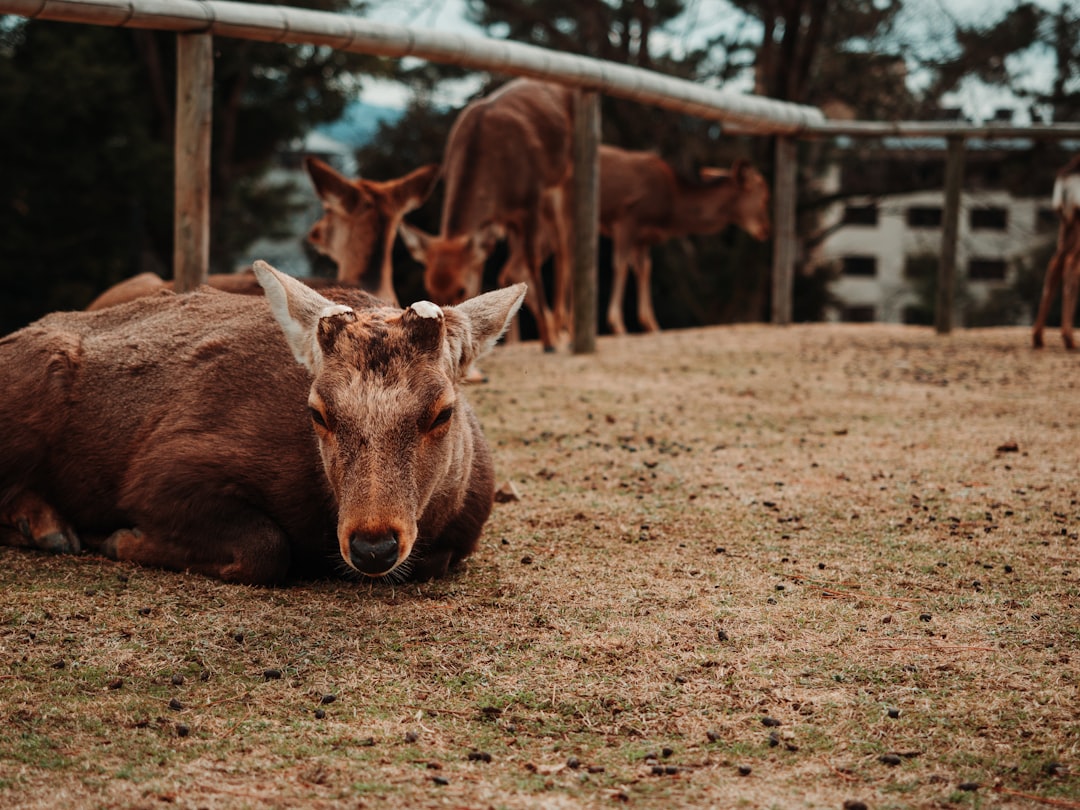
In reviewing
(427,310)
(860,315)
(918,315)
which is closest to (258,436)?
(427,310)

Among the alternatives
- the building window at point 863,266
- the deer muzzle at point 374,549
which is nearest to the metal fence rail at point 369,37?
the deer muzzle at point 374,549

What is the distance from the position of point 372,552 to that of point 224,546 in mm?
931

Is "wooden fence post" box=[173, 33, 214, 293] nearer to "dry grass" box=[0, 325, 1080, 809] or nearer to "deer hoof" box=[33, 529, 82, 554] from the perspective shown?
"dry grass" box=[0, 325, 1080, 809]

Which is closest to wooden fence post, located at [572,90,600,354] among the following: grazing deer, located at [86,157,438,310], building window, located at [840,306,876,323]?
grazing deer, located at [86,157,438,310]

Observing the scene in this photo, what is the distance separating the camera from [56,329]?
5125 mm

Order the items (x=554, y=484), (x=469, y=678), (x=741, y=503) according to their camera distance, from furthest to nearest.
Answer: (x=554, y=484) → (x=741, y=503) → (x=469, y=678)

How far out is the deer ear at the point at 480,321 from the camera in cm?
429

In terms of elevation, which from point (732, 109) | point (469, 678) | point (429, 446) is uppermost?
point (732, 109)

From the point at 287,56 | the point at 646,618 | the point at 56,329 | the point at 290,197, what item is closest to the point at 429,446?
the point at 646,618

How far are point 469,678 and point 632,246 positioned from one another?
12323 millimetres

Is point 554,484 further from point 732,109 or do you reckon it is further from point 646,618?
point 732,109

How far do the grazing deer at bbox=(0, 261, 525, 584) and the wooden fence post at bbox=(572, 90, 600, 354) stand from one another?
5.60 metres

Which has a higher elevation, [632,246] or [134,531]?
[632,246]

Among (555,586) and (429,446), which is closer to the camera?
(429,446)
